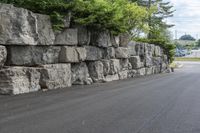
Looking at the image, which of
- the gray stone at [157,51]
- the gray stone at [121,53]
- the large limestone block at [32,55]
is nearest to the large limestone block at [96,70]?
the gray stone at [121,53]

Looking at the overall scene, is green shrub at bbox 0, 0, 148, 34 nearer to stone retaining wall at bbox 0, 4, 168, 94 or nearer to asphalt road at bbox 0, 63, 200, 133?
stone retaining wall at bbox 0, 4, 168, 94

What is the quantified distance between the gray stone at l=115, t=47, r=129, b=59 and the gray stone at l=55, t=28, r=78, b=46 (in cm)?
518

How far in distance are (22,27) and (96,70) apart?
226 inches

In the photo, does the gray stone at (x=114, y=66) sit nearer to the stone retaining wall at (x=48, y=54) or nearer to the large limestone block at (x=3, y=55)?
the stone retaining wall at (x=48, y=54)

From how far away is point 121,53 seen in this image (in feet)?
68.8

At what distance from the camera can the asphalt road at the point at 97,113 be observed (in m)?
7.39

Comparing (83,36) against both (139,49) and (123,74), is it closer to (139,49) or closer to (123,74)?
(123,74)

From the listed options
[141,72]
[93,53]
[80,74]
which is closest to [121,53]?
[93,53]

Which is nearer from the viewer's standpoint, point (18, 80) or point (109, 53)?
point (18, 80)

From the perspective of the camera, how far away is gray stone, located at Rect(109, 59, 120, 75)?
19359mm

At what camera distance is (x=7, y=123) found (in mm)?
7516

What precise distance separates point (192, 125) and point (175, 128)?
20.4 inches

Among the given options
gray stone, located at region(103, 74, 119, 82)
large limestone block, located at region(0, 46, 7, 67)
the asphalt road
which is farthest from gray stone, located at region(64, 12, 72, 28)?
gray stone, located at region(103, 74, 119, 82)

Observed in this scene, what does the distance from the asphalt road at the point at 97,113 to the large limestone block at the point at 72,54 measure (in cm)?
217
